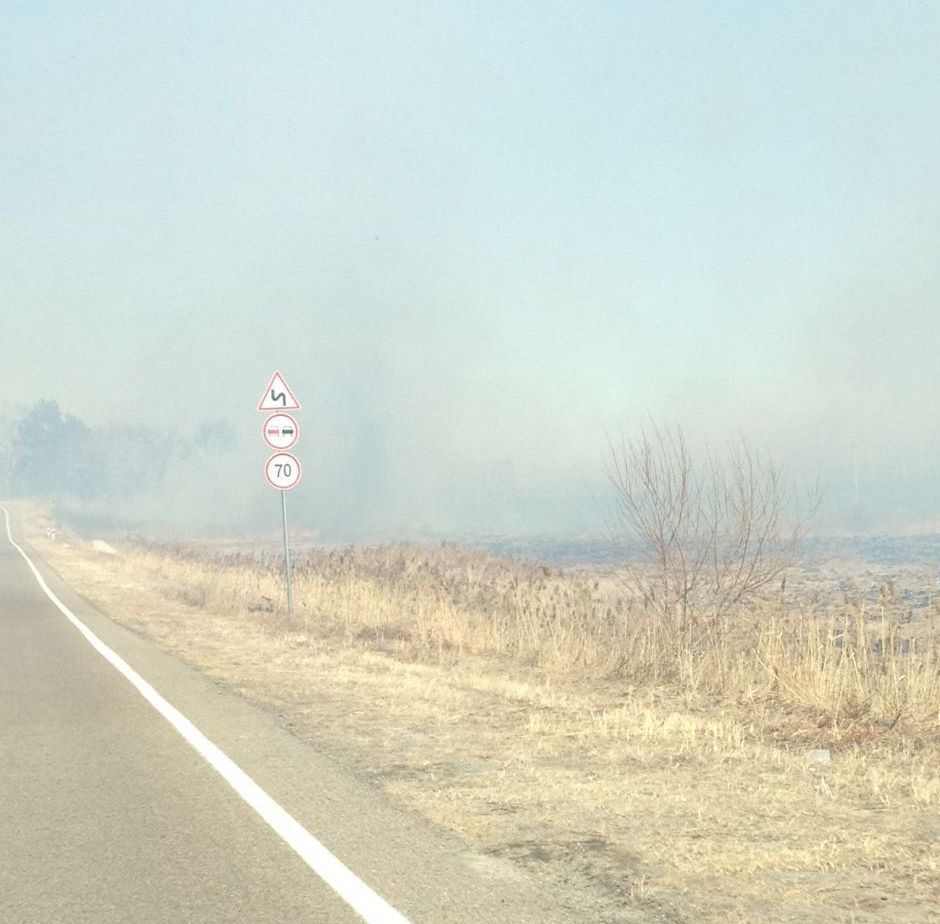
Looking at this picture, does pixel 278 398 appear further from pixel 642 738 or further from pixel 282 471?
pixel 642 738

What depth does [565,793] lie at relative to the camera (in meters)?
7.30

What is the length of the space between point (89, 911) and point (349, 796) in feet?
7.47

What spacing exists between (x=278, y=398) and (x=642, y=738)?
12187 millimetres

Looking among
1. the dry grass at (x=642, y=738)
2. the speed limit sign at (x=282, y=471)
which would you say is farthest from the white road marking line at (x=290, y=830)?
the speed limit sign at (x=282, y=471)

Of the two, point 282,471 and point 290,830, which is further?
point 282,471

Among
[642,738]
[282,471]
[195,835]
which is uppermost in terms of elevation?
[282,471]

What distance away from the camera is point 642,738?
29.7 ft

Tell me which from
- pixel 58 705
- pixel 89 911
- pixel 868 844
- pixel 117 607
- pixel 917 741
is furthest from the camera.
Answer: pixel 117 607

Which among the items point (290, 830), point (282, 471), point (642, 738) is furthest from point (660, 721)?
point (282, 471)

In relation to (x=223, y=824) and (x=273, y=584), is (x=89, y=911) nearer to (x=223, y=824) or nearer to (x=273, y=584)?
(x=223, y=824)

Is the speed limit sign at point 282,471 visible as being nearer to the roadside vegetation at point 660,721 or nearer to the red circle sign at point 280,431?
the red circle sign at point 280,431

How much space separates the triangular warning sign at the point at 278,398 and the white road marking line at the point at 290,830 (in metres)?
8.83

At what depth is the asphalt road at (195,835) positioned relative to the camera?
198 inches

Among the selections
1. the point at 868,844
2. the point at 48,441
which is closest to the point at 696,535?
the point at 868,844
